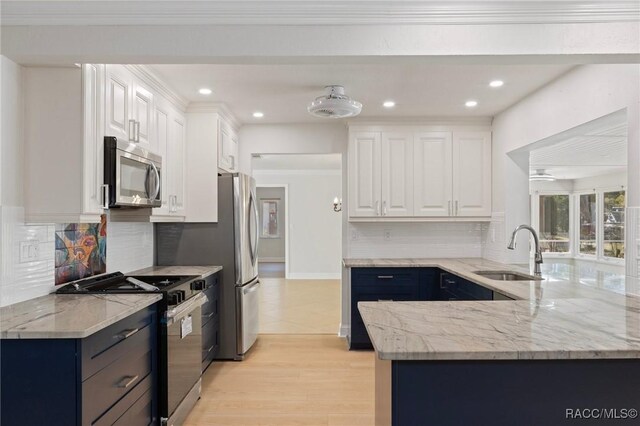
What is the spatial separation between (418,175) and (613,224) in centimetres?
566

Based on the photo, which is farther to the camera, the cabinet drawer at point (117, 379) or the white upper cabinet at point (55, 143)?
the white upper cabinet at point (55, 143)

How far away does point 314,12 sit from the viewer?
188 cm

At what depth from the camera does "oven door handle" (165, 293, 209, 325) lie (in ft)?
7.86

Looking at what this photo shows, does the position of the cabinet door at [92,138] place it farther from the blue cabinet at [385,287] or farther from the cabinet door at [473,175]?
the cabinet door at [473,175]

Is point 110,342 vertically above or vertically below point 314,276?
above

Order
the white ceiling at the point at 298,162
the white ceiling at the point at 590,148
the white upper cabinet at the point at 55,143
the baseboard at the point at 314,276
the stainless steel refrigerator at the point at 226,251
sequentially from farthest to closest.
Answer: the baseboard at the point at 314,276
the white ceiling at the point at 298,162
the stainless steel refrigerator at the point at 226,251
the white ceiling at the point at 590,148
the white upper cabinet at the point at 55,143

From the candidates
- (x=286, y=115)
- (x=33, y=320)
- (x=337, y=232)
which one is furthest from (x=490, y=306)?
(x=337, y=232)

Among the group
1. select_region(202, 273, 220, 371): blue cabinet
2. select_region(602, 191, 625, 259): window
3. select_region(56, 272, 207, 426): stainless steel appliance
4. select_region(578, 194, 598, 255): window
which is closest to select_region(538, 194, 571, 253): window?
select_region(578, 194, 598, 255): window

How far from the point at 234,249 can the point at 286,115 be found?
1.50 m

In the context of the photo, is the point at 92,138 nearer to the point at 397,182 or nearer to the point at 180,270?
the point at 180,270

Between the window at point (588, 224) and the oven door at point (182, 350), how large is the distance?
8.10m

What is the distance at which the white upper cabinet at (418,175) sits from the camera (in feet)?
13.9

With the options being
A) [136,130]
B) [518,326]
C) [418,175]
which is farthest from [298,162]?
[518,326]

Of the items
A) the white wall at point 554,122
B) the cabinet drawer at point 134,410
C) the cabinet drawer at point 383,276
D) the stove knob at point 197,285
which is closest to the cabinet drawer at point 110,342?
the cabinet drawer at point 134,410
